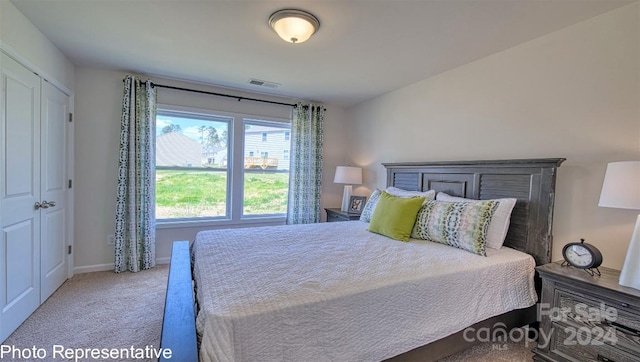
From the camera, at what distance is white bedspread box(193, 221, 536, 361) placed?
1.18 meters

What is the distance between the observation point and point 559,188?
2107mm

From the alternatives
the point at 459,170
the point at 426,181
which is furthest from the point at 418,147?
the point at 459,170

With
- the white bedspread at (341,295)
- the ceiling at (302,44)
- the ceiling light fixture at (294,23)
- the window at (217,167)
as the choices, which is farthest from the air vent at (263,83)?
the white bedspread at (341,295)

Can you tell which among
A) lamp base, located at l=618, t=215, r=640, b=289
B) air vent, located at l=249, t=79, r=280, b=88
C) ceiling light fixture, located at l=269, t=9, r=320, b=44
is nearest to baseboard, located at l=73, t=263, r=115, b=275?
air vent, located at l=249, t=79, r=280, b=88

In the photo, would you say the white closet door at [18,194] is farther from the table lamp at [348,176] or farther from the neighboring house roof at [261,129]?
the table lamp at [348,176]

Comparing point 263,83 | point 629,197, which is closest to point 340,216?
point 263,83

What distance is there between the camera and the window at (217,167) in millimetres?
3629

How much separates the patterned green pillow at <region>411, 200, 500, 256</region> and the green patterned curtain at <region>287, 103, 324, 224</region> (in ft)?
6.83

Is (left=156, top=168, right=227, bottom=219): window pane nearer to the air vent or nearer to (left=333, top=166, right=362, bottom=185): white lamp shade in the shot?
the air vent

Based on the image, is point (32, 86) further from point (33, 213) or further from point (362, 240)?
point (362, 240)

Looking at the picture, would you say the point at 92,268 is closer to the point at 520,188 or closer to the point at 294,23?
the point at 294,23

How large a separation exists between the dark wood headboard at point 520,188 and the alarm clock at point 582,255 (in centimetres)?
21

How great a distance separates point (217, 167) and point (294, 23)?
251 centimetres

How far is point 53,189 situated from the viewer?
2695mm
